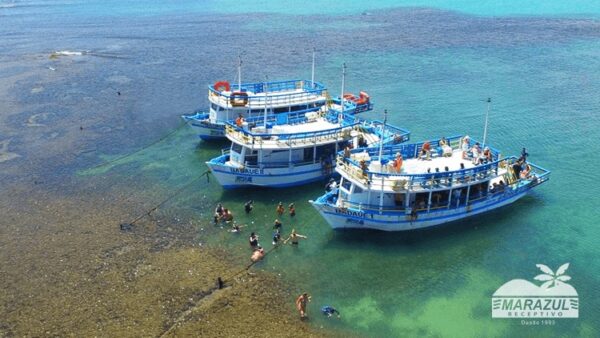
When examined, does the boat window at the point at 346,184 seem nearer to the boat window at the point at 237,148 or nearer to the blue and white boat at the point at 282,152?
the blue and white boat at the point at 282,152

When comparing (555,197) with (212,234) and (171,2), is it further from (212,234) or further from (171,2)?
(171,2)

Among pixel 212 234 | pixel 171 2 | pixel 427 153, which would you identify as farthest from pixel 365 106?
pixel 171 2

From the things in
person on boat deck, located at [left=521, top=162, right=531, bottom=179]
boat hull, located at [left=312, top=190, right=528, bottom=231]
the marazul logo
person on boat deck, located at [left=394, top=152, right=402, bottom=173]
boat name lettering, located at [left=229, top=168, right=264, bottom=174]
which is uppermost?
person on boat deck, located at [left=394, top=152, right=402, bottom=173]

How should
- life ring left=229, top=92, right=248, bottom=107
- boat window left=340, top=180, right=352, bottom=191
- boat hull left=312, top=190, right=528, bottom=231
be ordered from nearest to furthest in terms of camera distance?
boat hull left=312, top=190, right=528, bottom=231
boat window left=340, top=180, right=352, bottom=191
life ring left=229, top=92, right=248, bottom=107

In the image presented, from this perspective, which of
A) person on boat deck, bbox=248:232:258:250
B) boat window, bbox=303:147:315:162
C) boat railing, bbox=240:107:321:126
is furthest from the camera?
boat railing, bbox=240:107:321:126

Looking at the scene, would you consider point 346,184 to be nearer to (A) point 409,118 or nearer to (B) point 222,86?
(B) point 222,86

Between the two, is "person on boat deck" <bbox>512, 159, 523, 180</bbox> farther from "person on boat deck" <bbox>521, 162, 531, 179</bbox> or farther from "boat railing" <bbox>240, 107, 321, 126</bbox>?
"boat railing" <bbox>240, 107, 321, 126</bbox>

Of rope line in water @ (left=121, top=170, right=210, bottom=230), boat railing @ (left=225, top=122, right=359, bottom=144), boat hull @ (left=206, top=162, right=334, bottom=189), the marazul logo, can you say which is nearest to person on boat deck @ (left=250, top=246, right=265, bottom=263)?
boat hull @ (left=206, top=162, right=334, bottom=189)
